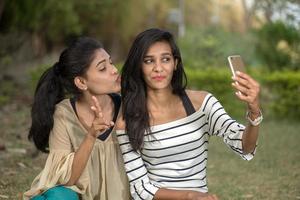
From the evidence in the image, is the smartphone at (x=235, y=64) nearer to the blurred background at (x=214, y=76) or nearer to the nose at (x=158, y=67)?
the nose at (x=158, y=67)

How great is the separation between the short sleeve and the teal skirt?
0.04 metres

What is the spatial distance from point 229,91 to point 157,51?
27.0ft

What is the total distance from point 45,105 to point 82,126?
0.27 meters

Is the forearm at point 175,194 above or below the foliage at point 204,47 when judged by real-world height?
above

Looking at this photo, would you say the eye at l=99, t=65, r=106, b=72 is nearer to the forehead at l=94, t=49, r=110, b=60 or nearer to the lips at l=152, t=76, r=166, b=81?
the forehead at l=94, t=49, r=110, b=60

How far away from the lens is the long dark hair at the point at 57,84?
361 cm

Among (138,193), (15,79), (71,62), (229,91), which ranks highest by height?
(71,62)

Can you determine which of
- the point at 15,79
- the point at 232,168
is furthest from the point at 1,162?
the point at 15,79

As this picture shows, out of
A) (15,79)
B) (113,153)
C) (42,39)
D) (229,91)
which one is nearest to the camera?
(113,153)

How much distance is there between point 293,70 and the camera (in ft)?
41.1

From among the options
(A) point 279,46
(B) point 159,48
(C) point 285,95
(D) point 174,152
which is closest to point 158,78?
(B) point 159,48

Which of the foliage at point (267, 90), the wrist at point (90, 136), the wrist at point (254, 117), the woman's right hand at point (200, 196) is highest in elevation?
the wrist at point (254, 117)

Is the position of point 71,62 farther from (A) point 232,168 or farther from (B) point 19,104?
(B) point 19,104

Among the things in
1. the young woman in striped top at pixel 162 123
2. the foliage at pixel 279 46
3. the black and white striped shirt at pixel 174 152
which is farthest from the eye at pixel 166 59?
the foliage at pixel 279 46
